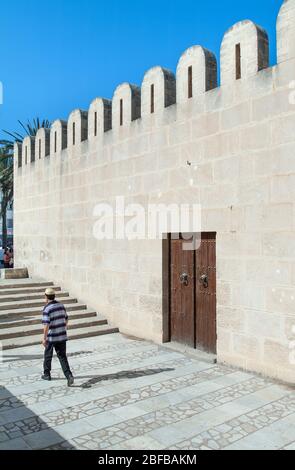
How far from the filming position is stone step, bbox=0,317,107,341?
8.62 meters

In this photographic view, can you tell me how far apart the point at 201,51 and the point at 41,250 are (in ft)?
26.6

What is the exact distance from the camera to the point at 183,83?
25.3 feet

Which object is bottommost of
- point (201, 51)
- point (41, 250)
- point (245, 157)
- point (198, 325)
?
point (198, 325)

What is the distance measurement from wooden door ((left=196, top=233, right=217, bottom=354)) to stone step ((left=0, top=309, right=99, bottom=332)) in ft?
10.4

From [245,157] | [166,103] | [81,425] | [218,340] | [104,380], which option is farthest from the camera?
[166,103]

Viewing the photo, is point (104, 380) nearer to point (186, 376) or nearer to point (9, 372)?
point (186, 376)

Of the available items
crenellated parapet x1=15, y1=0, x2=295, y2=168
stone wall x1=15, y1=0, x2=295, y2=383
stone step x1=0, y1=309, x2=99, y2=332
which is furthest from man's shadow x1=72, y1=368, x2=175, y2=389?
crenellated parapet x1=15, y1=0, x2=295, y2=168

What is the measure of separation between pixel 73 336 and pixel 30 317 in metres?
1.47

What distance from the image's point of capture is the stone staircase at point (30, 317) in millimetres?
8654

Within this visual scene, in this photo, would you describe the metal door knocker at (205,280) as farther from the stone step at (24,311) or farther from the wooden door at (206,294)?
the stone step at (24,311)

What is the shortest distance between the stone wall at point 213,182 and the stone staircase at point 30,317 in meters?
0.39

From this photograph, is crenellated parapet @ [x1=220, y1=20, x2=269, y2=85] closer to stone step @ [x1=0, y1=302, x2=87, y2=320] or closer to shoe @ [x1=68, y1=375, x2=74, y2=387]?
shoe @ [x1=68, y1=375, x2=74, y2=387]

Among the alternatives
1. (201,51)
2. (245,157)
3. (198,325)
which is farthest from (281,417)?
(201,51)
